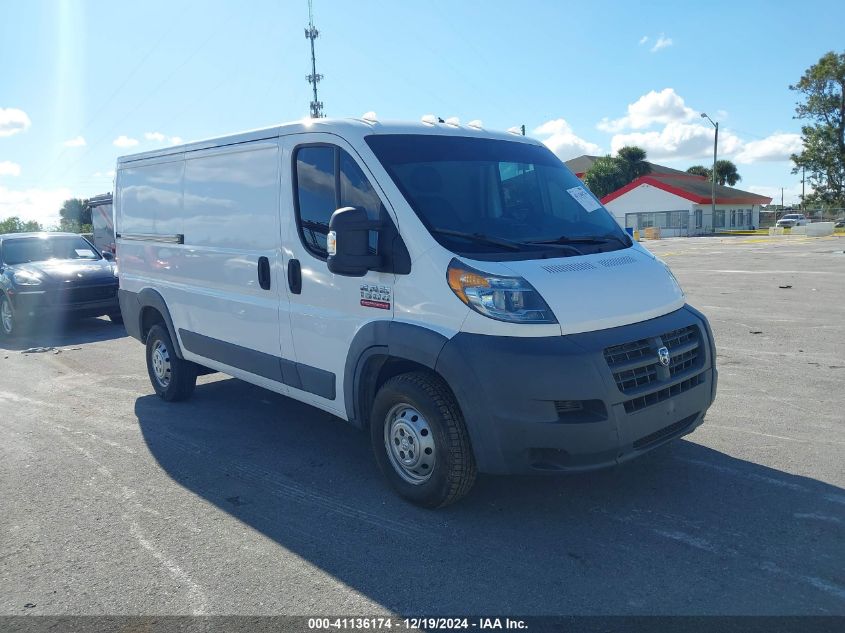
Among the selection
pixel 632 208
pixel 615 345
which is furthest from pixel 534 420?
pixel 632 208

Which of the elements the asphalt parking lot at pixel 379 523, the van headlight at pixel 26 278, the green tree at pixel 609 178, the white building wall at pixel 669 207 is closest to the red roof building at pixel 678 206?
the white building wall at pixel 669 207

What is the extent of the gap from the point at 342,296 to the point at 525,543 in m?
1.86

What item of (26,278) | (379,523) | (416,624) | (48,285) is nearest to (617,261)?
(379,523)

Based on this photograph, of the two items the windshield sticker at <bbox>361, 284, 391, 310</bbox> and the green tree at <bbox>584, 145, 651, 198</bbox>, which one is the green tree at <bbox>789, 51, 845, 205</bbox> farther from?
the windshield sticker at <bbox>361, 284, 391, 310</bbox>

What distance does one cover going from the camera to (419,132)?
4.57m

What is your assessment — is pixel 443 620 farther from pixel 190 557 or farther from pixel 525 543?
pixel 190 557

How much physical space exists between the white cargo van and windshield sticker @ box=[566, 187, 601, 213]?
0.05 feet

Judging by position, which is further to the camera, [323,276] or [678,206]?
[678,206]

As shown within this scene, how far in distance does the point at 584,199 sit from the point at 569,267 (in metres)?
1.16

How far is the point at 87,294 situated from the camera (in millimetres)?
11469

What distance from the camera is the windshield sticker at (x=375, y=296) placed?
409cm

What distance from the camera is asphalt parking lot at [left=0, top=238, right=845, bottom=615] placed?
322 cm

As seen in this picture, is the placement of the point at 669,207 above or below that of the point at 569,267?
above

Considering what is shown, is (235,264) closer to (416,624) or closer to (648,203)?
(416,624)
